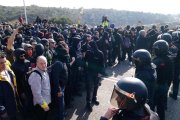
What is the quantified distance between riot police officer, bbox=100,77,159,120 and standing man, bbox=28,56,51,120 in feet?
7.88

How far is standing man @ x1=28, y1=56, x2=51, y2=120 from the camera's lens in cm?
555

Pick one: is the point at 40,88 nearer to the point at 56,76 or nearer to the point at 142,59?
the point at 56,76

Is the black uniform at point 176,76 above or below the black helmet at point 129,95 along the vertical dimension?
below

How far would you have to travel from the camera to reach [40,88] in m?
5.60

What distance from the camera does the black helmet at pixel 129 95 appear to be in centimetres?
340

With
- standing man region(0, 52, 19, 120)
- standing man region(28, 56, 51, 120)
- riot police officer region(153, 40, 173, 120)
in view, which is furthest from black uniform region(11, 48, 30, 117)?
riot police officer region(153, 40, 173, 120)

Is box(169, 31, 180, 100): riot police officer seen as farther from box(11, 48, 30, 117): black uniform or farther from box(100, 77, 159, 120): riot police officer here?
box(100, 77, 159, 120): riot police officer

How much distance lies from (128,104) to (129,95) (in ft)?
0.34

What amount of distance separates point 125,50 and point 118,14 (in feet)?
252

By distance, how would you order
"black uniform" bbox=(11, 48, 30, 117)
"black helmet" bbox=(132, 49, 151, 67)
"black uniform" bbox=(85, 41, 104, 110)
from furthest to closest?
1. "black uniform" bbox=(85, 41, 104, 110)
2. "black uniform" bbox=(11, 48, 30, 117)
3. "black helmet" bbox=(132, 49, 151, 67)

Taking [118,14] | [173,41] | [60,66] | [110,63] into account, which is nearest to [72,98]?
[60,66]

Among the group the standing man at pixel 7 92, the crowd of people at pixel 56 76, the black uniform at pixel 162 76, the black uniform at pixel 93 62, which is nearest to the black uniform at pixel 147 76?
the crowd of people at pixel 56 76

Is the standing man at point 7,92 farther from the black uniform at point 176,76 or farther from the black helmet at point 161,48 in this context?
the black uniform at point 176,76

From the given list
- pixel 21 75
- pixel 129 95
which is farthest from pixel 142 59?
pixel 21 75
